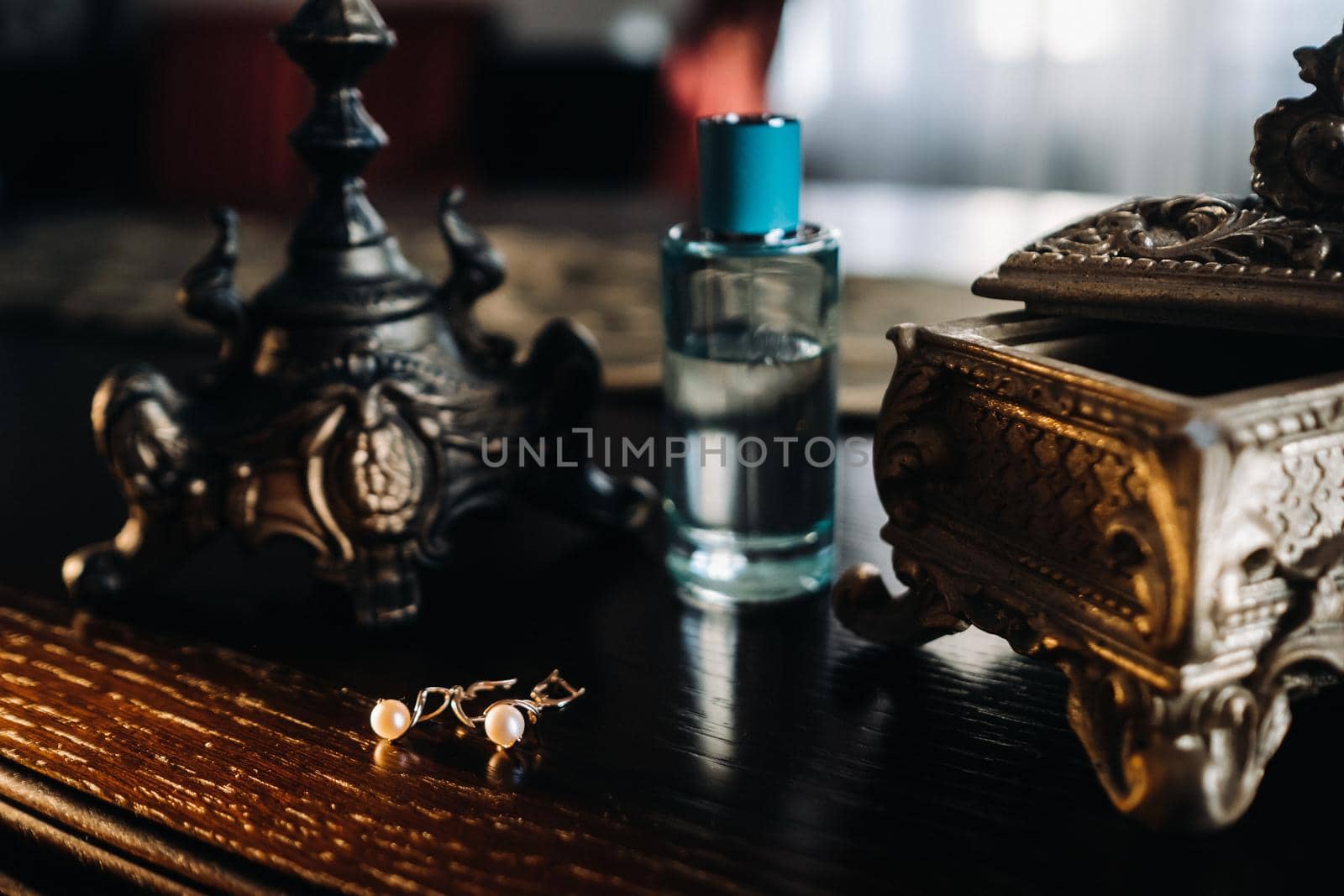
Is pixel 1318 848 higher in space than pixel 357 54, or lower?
lower

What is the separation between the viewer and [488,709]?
0.51m

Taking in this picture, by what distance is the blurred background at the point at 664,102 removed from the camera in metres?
2.52

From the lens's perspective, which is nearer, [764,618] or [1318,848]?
[1318,848]

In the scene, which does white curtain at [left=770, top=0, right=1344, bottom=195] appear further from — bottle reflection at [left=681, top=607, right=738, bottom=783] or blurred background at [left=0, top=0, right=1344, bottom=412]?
bottle reflection at [left=681, top=607, right=738, bottom=783]

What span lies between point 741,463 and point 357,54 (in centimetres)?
26

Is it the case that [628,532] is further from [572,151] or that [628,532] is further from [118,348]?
[572,151]

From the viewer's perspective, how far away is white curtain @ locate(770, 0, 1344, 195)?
253 cm

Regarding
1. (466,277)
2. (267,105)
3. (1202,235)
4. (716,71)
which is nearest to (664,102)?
(716,71)

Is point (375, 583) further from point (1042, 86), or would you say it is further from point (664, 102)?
point (1042, 86)

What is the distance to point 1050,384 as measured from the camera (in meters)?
0.43

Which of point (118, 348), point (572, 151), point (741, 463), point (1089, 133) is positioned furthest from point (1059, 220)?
point (741, 463)

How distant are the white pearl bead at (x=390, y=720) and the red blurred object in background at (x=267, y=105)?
7.13 feet

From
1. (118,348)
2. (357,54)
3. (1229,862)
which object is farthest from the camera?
(118,348)

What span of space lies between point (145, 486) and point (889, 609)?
13.3 inches
